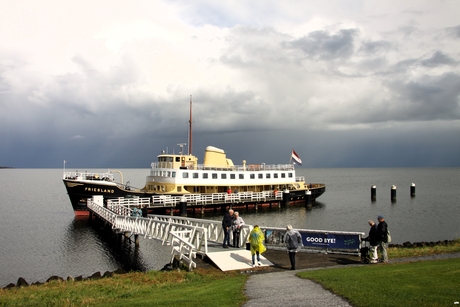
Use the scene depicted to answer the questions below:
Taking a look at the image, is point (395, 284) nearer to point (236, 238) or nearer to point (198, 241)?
point (236, 238)

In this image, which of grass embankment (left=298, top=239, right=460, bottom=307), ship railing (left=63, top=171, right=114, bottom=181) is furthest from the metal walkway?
ship railing (left=63, top=171, right=114, bottom=181)

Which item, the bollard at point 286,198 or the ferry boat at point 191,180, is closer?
the ferry boat at point 191,180

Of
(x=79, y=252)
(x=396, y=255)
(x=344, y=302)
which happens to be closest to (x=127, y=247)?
(x=79, y=252)

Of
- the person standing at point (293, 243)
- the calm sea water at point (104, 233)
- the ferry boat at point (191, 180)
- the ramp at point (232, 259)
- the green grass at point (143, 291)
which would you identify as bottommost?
the calm sea water at point (104, 233)

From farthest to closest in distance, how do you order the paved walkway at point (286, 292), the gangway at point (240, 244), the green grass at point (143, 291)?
the gangway at point (240, 244) < the green grass at point (143, 291) < the paved walkway at point (286, 292)

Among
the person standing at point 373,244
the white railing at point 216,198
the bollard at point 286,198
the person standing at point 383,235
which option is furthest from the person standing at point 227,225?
the bollard at point 286,198

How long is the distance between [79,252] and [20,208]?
113 feet

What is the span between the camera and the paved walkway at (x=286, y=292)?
30.6 feet

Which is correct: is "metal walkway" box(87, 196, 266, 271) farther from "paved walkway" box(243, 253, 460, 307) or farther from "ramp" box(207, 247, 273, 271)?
"paved walkway" box(243, 253, 460, 307)

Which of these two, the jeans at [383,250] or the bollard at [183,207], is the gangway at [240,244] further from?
the bollard at [183,207]

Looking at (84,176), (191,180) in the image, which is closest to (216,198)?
(191,180)

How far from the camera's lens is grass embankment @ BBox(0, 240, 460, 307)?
9430mm

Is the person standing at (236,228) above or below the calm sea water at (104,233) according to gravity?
above

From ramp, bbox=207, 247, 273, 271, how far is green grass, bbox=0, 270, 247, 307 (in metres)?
0.75
